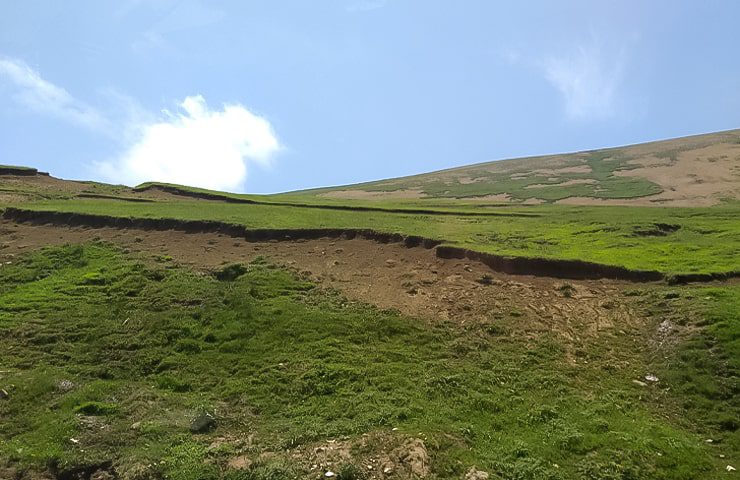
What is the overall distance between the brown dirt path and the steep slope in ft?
145

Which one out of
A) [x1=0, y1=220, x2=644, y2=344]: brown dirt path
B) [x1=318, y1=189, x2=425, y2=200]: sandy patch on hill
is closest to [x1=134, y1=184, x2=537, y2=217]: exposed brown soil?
[x1=0, y1=220, x2=644, y2=344]: brown dirt path

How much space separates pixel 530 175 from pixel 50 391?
304 ft

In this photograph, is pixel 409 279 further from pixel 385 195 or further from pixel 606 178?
pixel 606 178

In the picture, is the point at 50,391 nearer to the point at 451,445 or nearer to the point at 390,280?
the point at 451,445

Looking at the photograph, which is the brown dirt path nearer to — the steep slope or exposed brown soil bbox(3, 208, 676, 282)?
exposed brown soil bbox(3, 208, 676, 282)

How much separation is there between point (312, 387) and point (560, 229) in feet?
75.7

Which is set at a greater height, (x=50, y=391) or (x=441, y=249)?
A: (x=441, y=249)

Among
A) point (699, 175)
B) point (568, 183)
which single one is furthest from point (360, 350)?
point (699, 175)

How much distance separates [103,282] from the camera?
926 inches

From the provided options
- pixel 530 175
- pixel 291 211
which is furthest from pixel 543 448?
pixel 530 175

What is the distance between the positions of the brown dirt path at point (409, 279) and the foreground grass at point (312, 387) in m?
0.98

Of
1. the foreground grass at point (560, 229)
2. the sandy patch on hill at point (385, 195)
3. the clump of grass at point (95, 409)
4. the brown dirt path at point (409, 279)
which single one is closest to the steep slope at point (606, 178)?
the sandy patch on hill at point (385, 195)

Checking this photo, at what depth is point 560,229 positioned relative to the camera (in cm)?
3453

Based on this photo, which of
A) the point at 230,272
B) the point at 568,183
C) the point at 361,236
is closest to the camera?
the point at 230,272
